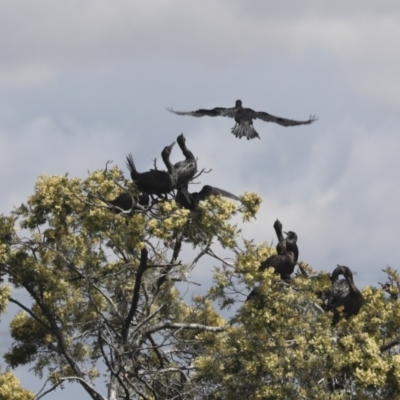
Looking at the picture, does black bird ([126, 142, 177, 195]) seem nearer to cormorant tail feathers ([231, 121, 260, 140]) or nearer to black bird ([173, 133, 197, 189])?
black bird ([173, 133, 197, 189])

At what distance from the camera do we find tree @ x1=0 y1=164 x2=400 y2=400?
65.8 feet

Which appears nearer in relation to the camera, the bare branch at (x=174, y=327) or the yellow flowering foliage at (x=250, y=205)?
the yellow flowering foliage at (x=250, y=205)

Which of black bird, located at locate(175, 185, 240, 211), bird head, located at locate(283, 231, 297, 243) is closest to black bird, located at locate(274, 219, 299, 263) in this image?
bird head, located at locate(283, 231, 297, 243)

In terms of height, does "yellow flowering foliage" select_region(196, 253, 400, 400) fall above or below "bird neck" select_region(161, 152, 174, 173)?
below

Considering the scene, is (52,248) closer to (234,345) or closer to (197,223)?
(197,223)

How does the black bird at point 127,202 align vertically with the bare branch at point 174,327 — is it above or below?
below

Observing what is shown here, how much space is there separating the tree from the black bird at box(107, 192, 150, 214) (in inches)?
5.7

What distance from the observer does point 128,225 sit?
21.4 meters

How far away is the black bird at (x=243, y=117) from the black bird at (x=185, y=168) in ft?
11.6

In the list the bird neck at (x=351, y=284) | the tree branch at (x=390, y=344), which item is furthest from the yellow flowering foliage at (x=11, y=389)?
A: the tree branch at (x=390, y=344)

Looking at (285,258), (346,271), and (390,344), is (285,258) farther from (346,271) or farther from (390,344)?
(390,344)

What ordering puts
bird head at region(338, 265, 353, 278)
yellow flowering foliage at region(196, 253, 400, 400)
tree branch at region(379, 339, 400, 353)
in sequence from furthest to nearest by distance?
bird head at region(338, 265, 353, 278)
tree branch at region(379, 339, 400, 353)
yellow flowering foliage at region(196, 253, 400, 400)

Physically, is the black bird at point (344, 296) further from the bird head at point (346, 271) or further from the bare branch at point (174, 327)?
the bare branch at point (174, 327)

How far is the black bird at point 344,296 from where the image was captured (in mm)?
21234
